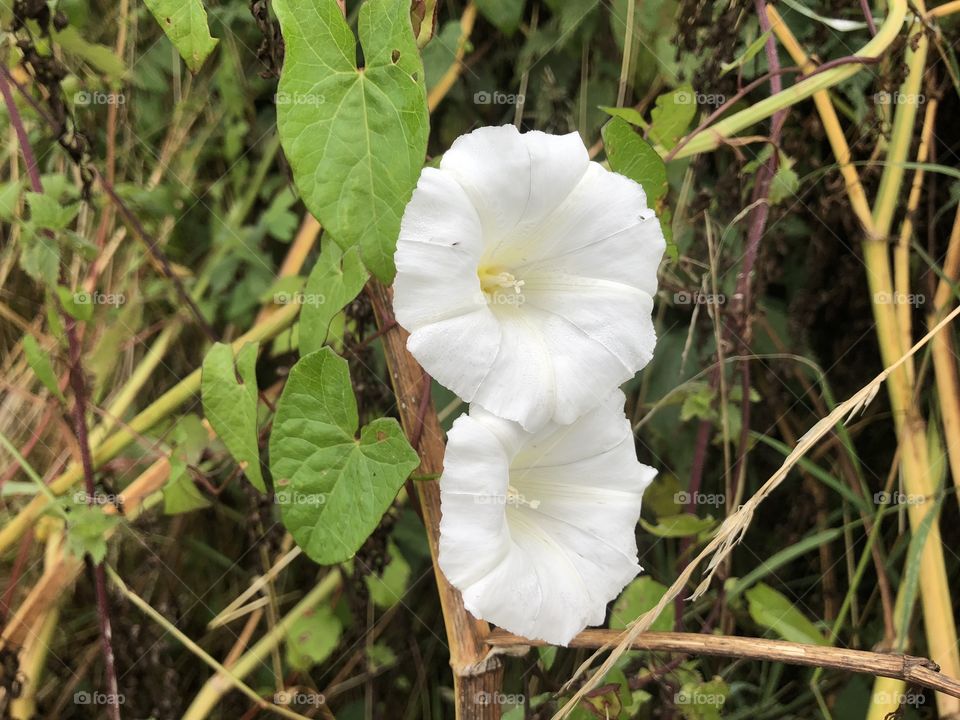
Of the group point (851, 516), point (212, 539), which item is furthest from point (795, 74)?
point (212, 539)

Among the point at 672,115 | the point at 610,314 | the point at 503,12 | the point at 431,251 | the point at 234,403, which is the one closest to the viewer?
the point at 431,251

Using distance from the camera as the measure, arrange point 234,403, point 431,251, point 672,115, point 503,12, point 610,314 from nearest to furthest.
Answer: point 431,251 → point 610,314 → point 234,403 → point 672,115 → point 503,12

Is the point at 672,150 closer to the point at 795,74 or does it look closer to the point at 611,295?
the point at 611,295

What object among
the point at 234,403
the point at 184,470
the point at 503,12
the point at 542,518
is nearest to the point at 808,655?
the point at 542,518

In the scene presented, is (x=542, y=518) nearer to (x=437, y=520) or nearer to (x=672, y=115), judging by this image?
(x=437, y=520)

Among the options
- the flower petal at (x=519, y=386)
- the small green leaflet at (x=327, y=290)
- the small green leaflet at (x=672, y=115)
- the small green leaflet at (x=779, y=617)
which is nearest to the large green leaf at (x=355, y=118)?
the small green leaflet at (x=327, y=290)
